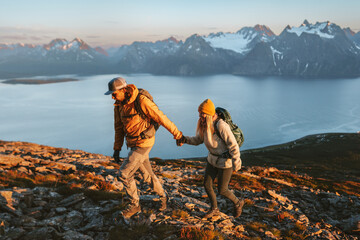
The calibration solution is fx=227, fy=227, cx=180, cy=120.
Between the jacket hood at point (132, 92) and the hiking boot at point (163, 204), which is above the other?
the jacket hood at point (132, 92)

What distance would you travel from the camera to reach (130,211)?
6.70m

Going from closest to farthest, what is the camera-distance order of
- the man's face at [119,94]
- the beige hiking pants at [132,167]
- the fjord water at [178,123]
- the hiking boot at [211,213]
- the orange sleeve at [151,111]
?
1. the man's face at [119,94]
2. the orange sleeve at [151,111]
3. the beige hiking pants at [132,167]
4. the hiking boot at [211,213]
5. the fjord water at [178,123]

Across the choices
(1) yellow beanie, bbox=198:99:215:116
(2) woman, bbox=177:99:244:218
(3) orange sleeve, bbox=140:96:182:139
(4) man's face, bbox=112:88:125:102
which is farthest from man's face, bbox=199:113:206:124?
(4) man's face, bbox=112:88:125:102

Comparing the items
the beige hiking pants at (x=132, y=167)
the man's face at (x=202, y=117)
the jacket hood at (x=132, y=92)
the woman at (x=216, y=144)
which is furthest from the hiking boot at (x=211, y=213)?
the jacket hood at (x=132, y=92)

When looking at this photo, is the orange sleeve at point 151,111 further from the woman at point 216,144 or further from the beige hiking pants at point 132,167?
the beige hiking pants at point 132,167

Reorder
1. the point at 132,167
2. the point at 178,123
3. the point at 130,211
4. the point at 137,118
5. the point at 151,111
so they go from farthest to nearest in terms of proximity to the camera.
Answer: the point at 178,123
the point at 130,211
the point at 132,167
the point at 137,118
the point at 151,111

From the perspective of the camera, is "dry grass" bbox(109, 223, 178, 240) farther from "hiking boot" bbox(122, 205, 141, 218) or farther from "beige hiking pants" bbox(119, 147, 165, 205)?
"beige hiking pants" bbox(119, 147, 165, 205)

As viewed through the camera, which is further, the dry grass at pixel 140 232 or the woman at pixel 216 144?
the woman at pixel 216 144

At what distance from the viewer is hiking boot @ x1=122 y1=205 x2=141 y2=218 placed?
6613 mm

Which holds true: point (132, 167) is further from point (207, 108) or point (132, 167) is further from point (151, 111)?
point (207, 108)

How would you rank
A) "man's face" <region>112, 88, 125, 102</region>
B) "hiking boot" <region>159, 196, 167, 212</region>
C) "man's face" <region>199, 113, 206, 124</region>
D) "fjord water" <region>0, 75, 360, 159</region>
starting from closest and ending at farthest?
"man's face" <region>112, 88, 125, 102</region>
"man's face" <region>199, 113, 206, 124</region>
"hiking boot" <region>159, 196, 167, 212</region>
"fjord water" <region>0, 75, 360, 159</region>

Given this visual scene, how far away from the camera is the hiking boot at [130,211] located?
6.61 m

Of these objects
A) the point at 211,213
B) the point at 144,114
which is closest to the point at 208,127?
the point at 144,114

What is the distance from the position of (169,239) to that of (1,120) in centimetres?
15276
